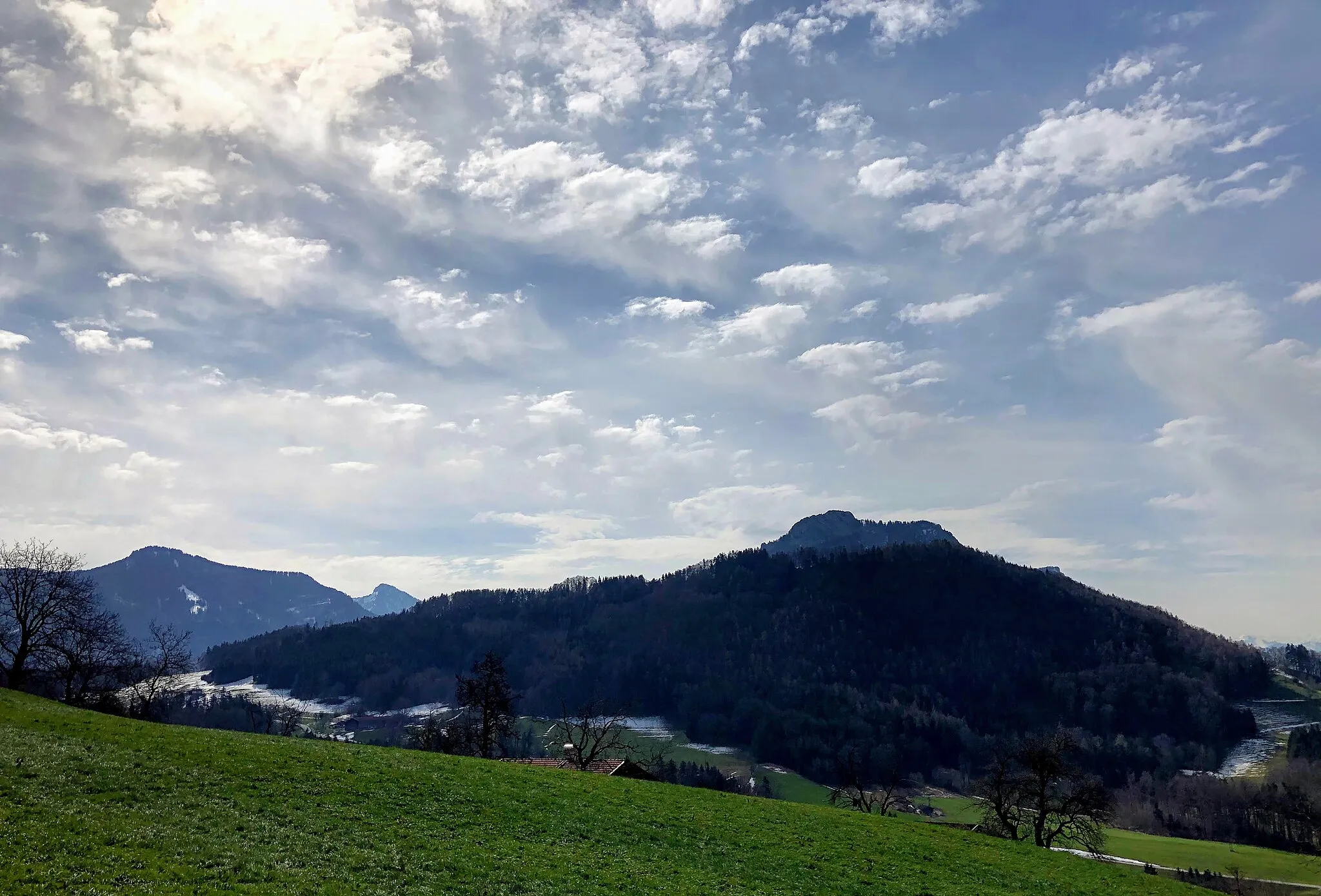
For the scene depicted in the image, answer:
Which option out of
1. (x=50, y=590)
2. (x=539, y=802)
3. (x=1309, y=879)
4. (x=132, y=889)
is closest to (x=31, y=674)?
(x=50, y=590)

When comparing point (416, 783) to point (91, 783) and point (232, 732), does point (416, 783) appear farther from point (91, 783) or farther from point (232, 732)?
point (232, 732)

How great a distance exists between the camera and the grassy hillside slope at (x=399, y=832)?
25297 mm

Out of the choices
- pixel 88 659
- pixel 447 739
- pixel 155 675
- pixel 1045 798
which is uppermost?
pixel 88 659

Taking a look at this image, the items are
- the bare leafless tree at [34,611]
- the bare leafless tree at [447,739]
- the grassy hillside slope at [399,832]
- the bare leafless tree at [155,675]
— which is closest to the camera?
the grassy hillside slope at [399,832]

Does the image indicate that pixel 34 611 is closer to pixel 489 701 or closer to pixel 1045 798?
pixel 489 701

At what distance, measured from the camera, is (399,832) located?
32.4 metres

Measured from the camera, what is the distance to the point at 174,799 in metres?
31.2

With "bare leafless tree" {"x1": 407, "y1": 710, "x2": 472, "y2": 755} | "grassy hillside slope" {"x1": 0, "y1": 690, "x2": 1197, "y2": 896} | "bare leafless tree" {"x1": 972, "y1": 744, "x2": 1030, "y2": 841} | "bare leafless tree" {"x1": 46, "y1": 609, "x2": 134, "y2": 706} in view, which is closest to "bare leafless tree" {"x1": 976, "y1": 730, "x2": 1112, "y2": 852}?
"bare leafless tree" {"x1": 972, "y1": 744, "x2": 1030, "y2": 841}

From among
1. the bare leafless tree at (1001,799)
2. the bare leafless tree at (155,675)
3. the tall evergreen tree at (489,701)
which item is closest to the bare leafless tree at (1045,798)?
the bare leafless tree at (1001,799)

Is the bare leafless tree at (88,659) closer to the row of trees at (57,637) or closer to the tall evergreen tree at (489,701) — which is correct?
the row of trees at (57,637)

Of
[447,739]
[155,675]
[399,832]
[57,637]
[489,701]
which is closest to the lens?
[399,832]

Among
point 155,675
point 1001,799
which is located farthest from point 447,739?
point 1001,799

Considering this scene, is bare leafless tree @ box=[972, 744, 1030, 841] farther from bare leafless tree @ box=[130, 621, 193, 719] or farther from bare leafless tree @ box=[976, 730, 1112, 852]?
bare leafless tree @ box=[130, 621, 193, 719]

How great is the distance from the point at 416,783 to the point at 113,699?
76199 millimetres
